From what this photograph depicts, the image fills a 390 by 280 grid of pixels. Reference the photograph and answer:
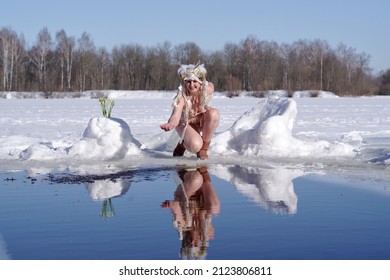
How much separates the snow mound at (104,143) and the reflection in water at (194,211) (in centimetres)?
147

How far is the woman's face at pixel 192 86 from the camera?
274 inches

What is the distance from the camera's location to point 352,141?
28.6ft

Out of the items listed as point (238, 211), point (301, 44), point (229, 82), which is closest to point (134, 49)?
point (229, 82)

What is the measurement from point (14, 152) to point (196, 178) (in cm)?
294

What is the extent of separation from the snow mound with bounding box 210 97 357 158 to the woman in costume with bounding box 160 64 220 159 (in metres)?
0.47

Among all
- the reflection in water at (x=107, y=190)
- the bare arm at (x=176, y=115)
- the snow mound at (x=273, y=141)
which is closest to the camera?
the reflection in water at (x=107, y=190)

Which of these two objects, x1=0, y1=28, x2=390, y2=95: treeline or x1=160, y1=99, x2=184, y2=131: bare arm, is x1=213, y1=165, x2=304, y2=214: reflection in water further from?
x1=0, y1=28, x2=390, y2=95: treeline

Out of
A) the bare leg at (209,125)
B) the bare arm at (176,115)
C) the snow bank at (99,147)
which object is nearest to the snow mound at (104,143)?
the snow bank at (99,147)

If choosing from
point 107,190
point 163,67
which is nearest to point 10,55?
point 163,67

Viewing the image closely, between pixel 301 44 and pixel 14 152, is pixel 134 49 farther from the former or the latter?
pixel 14 152

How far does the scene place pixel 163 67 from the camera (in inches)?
2275

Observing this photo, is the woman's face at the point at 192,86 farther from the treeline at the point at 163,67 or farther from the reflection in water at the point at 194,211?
the treeline at the point at 163,67

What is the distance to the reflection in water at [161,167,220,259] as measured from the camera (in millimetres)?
3031

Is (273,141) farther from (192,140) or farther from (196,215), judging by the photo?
(196,215)
